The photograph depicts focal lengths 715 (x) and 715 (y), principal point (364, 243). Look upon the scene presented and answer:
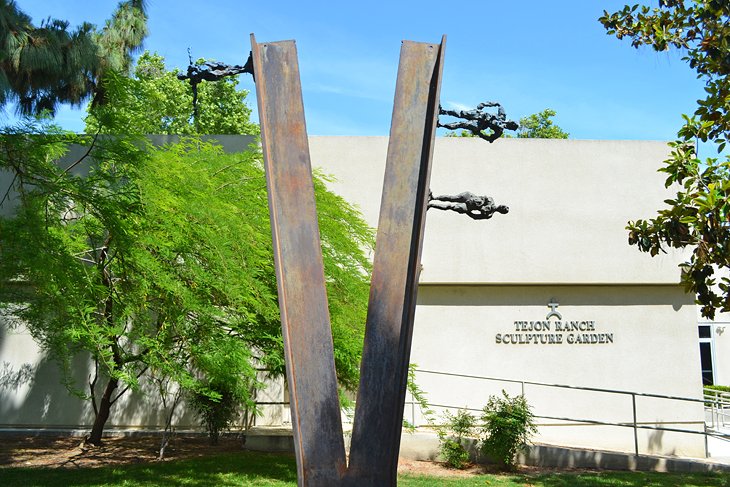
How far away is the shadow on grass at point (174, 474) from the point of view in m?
9.00

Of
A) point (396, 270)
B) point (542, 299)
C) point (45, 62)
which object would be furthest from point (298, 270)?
point (542, 299)

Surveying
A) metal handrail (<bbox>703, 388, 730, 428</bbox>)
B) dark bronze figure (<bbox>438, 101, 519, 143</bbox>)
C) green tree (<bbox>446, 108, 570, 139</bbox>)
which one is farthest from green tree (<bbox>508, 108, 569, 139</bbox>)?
dark bronze figure (<bbox>438, 101, 519, 143</bbox>)

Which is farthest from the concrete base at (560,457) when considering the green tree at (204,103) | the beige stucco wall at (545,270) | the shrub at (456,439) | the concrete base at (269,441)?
the green tree at (204,103)

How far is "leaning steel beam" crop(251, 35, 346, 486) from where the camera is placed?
2.58m

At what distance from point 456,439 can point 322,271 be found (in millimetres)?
9287

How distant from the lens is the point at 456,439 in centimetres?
1145

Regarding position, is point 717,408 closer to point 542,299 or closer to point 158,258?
point 542,299

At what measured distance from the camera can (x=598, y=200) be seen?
1570 cm

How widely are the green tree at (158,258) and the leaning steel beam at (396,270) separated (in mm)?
4140

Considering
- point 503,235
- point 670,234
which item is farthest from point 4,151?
point 503,235

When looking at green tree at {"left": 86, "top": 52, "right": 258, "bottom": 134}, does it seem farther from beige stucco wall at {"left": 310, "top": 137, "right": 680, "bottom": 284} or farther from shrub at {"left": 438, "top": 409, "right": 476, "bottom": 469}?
shrub at {"left": 438, "top": 409, "right": 476, "bottom": 469}

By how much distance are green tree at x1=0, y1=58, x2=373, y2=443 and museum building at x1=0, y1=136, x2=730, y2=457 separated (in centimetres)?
460

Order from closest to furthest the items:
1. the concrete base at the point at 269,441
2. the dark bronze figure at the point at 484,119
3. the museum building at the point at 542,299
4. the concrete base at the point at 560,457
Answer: the dark bronze figure at the point at 484,119 < the concrete base at the point at 560,457 < the concrete base at the point at 269,441 < the museum building at the point at 542,299

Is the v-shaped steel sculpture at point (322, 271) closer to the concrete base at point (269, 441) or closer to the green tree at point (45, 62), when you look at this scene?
the green tree at point (45, 62)
